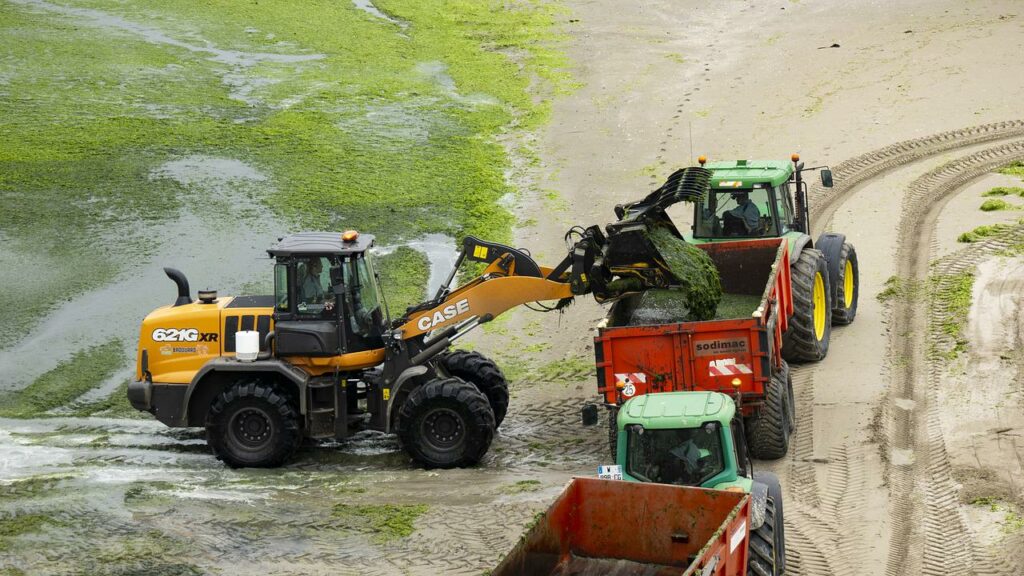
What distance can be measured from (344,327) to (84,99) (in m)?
16.8

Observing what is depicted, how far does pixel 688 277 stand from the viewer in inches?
527

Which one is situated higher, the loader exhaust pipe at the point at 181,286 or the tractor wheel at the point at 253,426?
the loader exhaust pipe at the point at 181,286

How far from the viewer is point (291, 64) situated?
31.2 meters

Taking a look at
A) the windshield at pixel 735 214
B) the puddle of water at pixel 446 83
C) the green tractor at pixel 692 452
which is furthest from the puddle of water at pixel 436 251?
the green tractor at pixel 692 452

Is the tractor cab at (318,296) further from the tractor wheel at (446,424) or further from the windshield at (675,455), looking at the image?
the windshield at (675,455)

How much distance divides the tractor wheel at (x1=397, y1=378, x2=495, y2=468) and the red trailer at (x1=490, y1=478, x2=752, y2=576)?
12.0ft

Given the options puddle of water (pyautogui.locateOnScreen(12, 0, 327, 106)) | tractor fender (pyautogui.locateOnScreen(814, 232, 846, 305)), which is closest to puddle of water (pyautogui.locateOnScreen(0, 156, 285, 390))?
puddle of water (pyautogui.locateOnScreen(12, 0, 327, 106))

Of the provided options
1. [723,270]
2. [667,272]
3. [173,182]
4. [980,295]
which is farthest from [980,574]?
[173,182]

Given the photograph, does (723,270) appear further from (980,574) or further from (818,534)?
(980,574)

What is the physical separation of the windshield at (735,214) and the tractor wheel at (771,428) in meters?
3.25

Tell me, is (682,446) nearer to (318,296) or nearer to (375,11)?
(318,296)

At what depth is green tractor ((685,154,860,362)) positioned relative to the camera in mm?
15867

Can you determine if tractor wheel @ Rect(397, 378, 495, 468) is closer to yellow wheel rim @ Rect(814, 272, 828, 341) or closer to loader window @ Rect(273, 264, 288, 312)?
loader window @ Rect(273, 264, 288, 312)

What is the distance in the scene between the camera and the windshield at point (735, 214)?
16.2m
